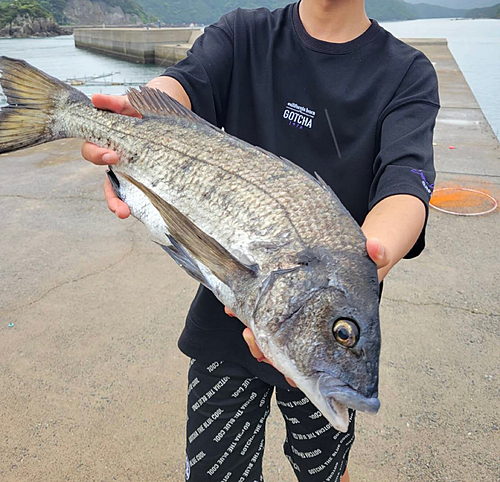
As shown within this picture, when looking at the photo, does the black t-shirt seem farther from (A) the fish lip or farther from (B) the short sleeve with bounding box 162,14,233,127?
(A) the fish lip

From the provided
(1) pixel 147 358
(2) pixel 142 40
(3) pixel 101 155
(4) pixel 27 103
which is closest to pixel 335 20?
(3) pixel 101 155

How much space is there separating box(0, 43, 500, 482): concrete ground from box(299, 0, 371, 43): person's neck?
219 centimetres

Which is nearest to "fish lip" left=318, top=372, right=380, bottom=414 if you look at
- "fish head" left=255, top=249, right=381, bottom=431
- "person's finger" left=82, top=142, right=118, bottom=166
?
"fish head" left=255, top=249, right=381, bottom=431

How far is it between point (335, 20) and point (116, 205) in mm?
1154

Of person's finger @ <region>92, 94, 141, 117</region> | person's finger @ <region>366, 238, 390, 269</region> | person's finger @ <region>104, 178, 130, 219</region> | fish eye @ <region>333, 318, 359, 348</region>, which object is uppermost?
person's finger @ <region>92, 94, 141, 117</region>

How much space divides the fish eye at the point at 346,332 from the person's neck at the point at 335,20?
119 cm

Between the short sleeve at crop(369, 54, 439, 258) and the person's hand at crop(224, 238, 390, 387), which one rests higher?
the short sleeve at crop(369, 54, 439, 258)

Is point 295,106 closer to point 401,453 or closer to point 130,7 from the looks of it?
point 401,453

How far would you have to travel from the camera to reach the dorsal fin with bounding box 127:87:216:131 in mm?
1809

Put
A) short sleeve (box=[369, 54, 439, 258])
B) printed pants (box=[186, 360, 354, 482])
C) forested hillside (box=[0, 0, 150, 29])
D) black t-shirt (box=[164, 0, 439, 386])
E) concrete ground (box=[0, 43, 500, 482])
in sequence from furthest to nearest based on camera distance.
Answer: forested hillside (box=[0, 0, 150, 29]) → concrete ground (box=[0, 43, 500, 482]) → printed pants (box=[186, 360, 354, 482]) → black t-shirt (box=[164, 0, 439, 386]) → short sleeve (box=[369, 54, 439, 258])

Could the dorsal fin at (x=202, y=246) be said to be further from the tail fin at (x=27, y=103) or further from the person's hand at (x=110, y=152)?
the tail fin at (x=27, y=103)

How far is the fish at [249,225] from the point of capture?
129 cm

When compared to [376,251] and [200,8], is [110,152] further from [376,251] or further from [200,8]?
[200,8]

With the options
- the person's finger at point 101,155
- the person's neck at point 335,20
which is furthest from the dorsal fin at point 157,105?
the person's neck at point 335,20
